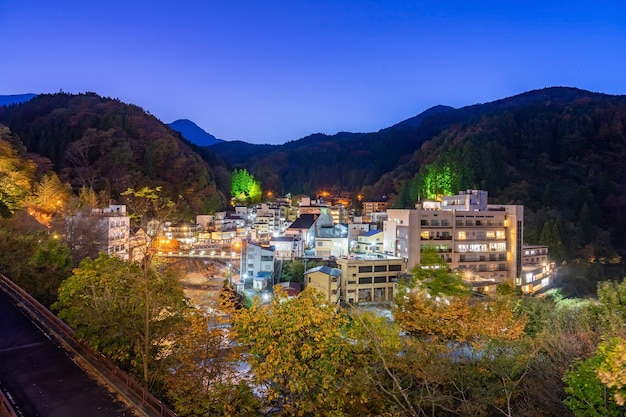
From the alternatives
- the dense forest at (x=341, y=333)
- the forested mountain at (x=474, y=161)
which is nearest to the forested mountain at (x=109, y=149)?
the forested mountain at (x=474, y=161)

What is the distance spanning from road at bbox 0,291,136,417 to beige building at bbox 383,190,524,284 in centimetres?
2091

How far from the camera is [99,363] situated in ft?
24.9

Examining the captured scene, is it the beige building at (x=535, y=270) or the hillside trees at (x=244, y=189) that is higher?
the hillside trees at (x=244, y=189)

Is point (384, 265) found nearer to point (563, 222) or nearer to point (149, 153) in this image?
point (563, 222)

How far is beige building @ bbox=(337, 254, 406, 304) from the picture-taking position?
75.0ft

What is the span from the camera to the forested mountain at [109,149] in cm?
4103

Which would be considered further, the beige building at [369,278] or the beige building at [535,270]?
the beige building at [535,270]

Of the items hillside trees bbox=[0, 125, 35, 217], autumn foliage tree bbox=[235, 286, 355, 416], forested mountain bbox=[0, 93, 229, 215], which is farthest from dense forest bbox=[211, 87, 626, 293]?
hillside trees bbox=[0, 125, 35, 217]

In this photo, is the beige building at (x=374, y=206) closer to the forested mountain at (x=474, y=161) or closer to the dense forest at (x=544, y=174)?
the dense forest at (x=544, y=174)

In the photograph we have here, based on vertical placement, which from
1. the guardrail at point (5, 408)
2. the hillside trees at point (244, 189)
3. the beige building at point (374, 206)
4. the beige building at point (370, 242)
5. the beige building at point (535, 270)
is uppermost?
the hillside trees at point (244, 189)

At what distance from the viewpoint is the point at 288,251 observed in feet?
101

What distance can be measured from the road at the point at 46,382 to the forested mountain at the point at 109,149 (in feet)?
106

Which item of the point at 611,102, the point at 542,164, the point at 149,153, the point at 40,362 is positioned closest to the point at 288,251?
the point at 40,362

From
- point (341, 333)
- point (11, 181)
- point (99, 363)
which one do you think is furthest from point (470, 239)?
point (11, 181)
